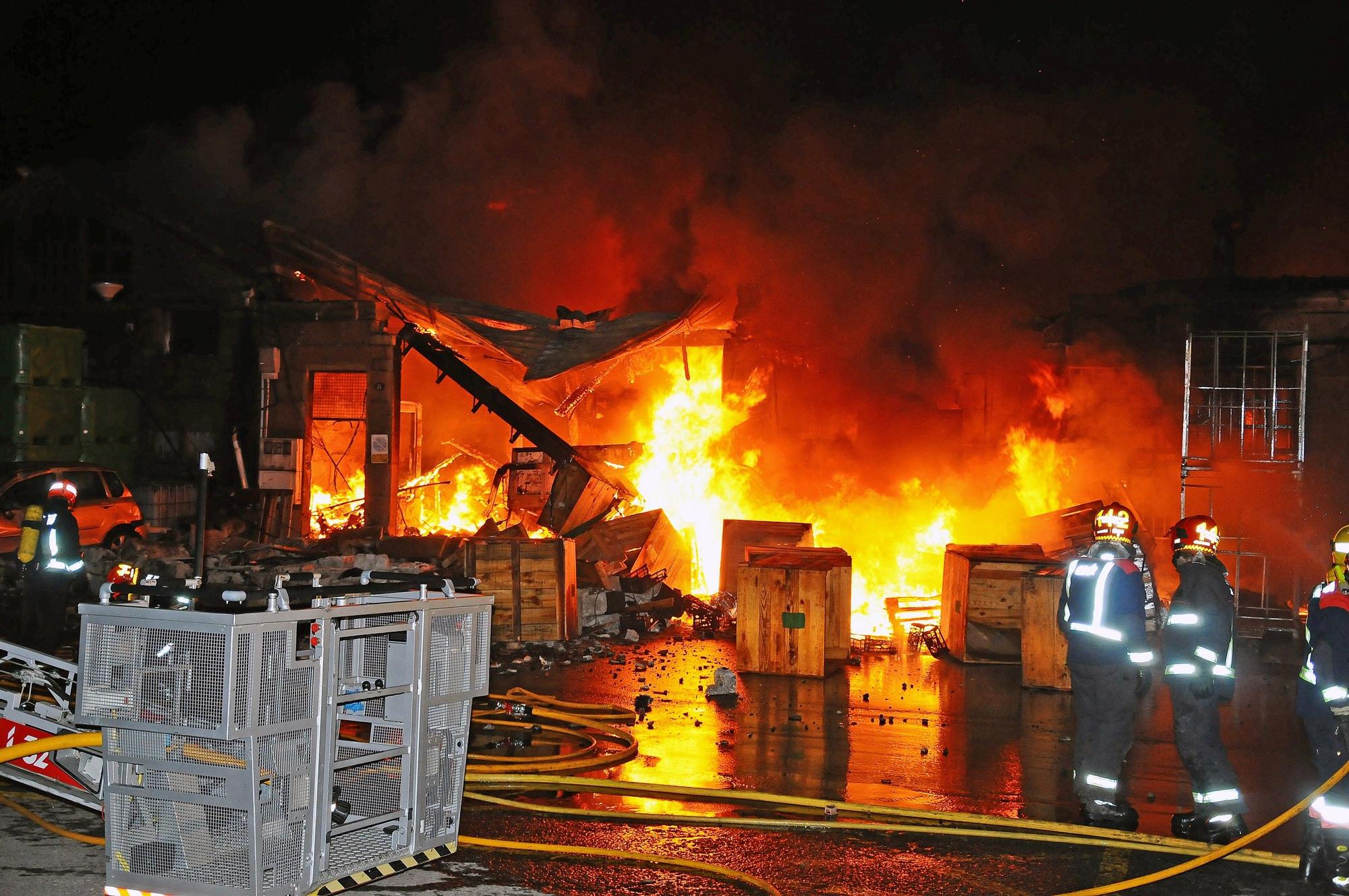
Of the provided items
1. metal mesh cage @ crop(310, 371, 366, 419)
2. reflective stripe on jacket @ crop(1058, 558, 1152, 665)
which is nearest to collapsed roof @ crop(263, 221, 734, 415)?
metal mesh cage @ crop(310, 371, 366, 419)

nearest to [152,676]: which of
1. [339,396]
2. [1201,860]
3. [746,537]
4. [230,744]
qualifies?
[230,744]

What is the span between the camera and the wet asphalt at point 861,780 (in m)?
5.08

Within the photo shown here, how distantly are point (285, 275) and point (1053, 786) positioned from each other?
1570cm

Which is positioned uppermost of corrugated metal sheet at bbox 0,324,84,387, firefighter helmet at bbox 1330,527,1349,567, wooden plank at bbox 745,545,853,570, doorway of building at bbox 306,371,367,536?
corrugated metal sheet at bbox 0,324,84,387

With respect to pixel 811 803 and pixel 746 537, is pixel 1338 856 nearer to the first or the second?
pixel 811 803

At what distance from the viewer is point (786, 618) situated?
10.2 metres

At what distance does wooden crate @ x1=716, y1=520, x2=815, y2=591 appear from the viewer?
14.0m

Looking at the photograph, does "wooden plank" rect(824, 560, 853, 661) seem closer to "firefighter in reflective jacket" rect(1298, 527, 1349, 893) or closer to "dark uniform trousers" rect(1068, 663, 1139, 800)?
"dark uniform trousers" rect(1068, 663, 1139, 800)

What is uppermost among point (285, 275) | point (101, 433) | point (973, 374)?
point (285, 275)

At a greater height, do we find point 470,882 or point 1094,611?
point 1094,611

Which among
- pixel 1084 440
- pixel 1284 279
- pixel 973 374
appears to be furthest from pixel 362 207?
pixel 1284 279

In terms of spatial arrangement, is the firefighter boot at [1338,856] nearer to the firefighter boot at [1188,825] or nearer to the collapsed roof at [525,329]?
the firefighter boot at [1188,825]

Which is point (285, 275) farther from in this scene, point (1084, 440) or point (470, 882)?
point (470, 882)

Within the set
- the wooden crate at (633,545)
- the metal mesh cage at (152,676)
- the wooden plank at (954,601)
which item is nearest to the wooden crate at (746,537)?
the wooden crate at (633,545)
